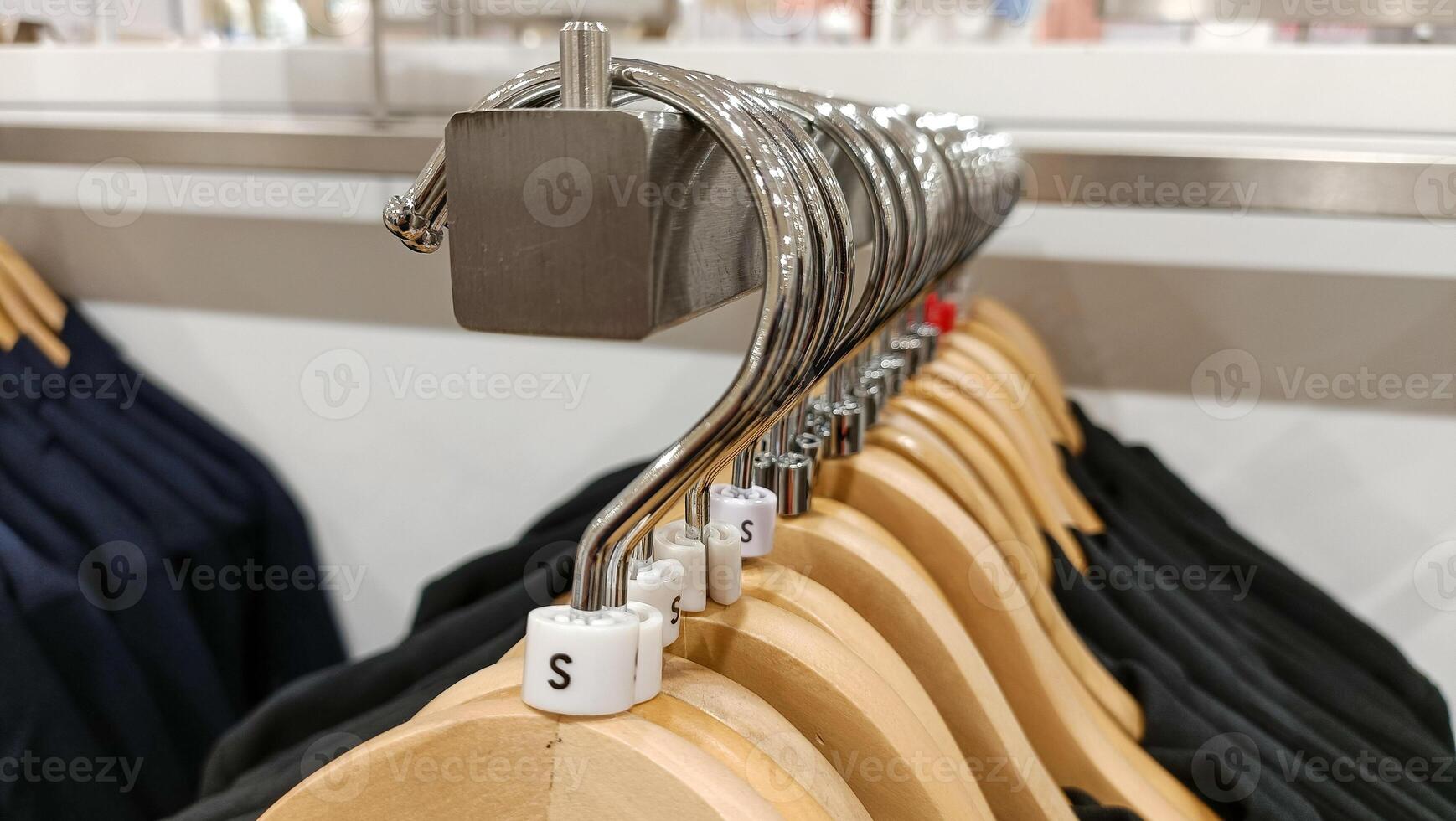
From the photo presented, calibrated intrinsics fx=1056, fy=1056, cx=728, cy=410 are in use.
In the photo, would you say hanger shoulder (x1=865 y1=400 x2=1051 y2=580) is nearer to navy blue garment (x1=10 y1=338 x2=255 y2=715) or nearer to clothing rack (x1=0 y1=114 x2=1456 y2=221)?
clothing rack (x1=0 y1=114 x2=1456 y2=221)

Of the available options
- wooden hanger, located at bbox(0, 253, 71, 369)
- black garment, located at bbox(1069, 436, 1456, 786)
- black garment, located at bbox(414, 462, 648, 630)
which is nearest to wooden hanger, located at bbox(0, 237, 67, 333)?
wooden hanger, located at bbox(0, 253, 71, 369)

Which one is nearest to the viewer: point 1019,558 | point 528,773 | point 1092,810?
point 528,773

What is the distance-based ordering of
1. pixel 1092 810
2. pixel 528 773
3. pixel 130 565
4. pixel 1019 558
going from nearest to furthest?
pixel 528 773
pixel 1092 810
pixel 1019 558
pixel 130 565

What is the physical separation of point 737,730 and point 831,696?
0.14 feet

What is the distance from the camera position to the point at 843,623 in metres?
0.44

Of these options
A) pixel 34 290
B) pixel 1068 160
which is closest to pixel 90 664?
pixel 34 290

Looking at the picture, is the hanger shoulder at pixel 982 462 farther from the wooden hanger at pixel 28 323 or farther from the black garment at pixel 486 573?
the wooden hanger at pixel 28 323

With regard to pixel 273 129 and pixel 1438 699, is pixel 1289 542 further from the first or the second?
pixel 273 129

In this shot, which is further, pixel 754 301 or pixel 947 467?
pixel 754 301

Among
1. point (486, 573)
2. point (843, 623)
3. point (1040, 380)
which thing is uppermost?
point (843, 623)

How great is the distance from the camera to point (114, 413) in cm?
141

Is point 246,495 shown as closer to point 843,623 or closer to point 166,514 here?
point 166,514

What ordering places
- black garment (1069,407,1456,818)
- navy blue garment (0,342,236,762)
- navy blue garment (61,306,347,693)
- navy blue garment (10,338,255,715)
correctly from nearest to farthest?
black garment (1069,407,1456,818) → navy blue garment (0,342,236,762) → navy blue garment (10,338,255,715) → navy blue garment (61,306,347,693)

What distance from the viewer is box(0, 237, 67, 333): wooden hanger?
55.7 inches
